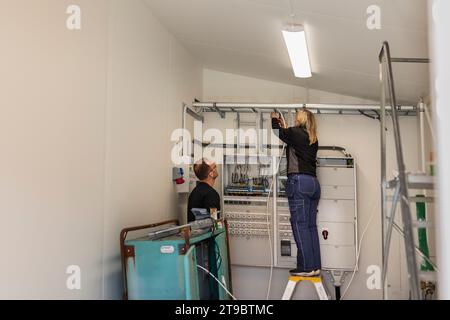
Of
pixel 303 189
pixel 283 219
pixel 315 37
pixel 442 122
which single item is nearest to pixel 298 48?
pixel 315 37

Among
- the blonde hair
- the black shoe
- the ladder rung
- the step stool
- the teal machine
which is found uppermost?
the blonde hair

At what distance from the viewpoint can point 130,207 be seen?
333 centimetres

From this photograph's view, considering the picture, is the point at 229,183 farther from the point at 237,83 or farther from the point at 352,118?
the point at 352,118

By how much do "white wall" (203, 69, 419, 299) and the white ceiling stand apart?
20 centimetres

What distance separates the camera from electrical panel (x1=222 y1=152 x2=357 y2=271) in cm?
462

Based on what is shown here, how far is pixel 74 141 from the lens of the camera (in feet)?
8.55

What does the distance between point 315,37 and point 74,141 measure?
7.32ft

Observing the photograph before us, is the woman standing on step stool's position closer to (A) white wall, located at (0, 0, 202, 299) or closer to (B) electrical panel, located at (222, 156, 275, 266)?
(B) electrical panel, located at (222, 156, 275, 266)

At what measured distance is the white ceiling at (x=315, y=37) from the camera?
2.86m

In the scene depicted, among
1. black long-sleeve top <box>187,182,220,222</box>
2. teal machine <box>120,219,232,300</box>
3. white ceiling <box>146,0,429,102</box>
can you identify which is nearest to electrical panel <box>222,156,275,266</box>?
black long-sleeve top <box>187,182,220,222</box>

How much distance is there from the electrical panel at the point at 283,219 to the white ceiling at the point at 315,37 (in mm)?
1066

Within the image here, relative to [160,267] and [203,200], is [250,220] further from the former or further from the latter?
[160,267]

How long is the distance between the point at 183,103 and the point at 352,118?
2.18 m
